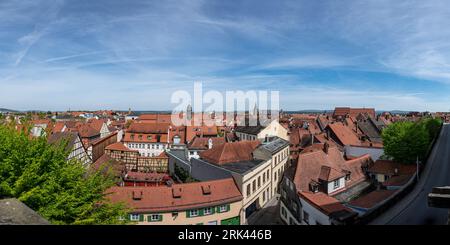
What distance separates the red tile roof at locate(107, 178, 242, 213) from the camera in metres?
18.3

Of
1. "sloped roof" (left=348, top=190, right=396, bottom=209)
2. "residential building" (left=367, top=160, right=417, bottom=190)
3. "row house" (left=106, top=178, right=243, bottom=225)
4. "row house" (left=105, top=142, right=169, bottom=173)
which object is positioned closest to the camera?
"sloped roof" (left=348, top=190, right=396, bottom=209)

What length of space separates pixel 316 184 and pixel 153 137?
33.8 m

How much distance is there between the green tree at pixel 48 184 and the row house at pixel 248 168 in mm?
14598

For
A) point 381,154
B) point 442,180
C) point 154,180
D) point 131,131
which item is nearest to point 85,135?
point 131,131

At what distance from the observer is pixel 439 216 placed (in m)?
13.5

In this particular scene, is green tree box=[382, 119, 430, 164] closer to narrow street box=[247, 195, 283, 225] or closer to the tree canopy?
the tree canopy

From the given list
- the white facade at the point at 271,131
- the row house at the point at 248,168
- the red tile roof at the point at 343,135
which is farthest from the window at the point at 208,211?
the red tile roof at the point at 343,135

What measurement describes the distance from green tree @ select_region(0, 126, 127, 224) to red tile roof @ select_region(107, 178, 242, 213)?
30.4 ft

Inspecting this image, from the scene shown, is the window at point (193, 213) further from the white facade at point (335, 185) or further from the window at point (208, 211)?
the white facade at point (335, 185)

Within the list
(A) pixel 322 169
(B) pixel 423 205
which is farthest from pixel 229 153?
(B) pixel 423 205

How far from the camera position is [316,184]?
2138cm

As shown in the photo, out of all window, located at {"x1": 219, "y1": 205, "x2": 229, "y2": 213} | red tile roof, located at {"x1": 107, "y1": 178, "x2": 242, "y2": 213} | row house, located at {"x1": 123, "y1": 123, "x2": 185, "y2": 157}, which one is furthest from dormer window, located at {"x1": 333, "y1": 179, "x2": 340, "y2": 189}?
row house, located at {"x1": 123, "y1": 123, "x2": 185, "y2": 157}

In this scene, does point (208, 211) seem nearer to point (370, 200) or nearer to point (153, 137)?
point (370, 200)
